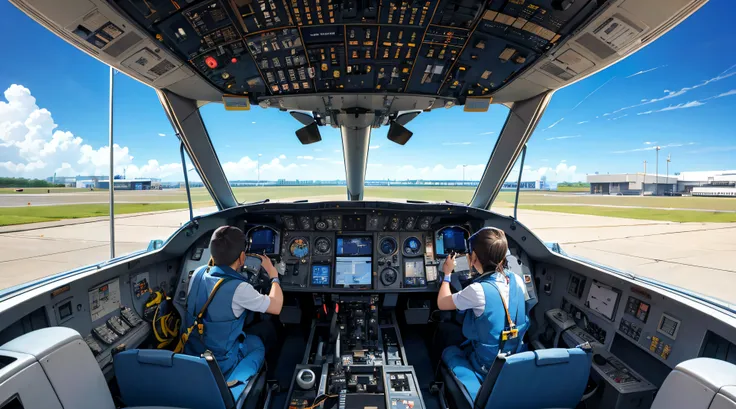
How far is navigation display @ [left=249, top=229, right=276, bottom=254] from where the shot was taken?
2.99 m

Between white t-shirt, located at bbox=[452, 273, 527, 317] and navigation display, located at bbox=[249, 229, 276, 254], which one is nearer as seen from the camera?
white t-shirt, located at bbox=[452, 273, 527, 317]

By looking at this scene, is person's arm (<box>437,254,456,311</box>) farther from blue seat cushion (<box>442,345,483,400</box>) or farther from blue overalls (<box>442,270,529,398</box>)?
blue seat cushion (<box>442,345,483,400</box>)

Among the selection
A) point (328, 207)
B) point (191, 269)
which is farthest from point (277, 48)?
point (191, 269)

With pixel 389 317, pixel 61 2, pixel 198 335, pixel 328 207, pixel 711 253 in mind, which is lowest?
pixel 389 317

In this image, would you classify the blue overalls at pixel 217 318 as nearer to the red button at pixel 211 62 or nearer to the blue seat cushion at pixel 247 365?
the blue seat cushion at pixel 247 365

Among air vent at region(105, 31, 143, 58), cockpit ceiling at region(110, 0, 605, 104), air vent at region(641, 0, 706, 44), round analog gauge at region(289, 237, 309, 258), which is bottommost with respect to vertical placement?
round analog gauge at region(289, 237, 309, 258)

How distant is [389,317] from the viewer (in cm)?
302

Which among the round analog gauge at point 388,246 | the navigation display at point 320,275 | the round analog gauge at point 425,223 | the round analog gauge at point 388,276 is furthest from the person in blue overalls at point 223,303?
the round analog gauge at point 425,223

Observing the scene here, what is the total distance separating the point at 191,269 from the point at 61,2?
1.96 metres

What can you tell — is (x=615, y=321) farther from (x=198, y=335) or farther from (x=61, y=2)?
(x=61, y=2)

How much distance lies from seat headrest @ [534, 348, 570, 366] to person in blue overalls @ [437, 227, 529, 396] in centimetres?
37

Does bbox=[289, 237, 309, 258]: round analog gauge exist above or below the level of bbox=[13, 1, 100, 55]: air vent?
below

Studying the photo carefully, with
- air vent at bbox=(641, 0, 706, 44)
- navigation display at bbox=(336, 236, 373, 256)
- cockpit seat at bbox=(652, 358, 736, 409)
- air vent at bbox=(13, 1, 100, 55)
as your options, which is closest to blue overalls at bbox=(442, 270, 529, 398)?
cockpit seat at bbox=(652, 358, 736, 409)

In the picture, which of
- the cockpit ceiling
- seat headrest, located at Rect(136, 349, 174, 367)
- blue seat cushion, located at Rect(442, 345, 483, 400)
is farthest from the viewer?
blue seat cushion, located at Rect(442, 345, 483, 400)
